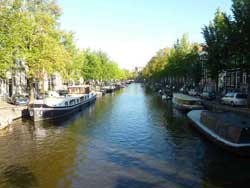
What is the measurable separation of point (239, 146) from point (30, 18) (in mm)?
34956

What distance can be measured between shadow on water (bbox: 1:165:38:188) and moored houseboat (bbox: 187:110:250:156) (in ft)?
45.5

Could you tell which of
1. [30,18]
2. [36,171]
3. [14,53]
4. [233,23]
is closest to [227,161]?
[36,171]

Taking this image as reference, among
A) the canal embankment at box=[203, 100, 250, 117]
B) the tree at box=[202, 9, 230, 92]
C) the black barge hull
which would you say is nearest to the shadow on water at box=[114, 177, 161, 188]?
the canal embankment at box=[203, 100, 250, 117]

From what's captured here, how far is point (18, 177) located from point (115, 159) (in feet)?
21.9

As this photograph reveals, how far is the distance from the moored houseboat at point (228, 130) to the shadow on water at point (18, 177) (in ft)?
45.5

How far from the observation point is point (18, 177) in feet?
59.4

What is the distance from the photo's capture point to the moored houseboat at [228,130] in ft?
69.9

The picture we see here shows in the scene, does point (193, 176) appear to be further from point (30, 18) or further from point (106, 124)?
point (30, 18)

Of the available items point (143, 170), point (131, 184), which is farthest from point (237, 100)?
point (131, 184)

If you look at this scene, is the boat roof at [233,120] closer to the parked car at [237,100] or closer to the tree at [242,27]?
the tree at [242,27]

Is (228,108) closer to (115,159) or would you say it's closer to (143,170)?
(115,159)

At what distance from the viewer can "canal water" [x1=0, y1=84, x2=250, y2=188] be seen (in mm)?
17406

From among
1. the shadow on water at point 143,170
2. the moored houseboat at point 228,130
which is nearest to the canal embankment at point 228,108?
the moored houseboat at point 228,130

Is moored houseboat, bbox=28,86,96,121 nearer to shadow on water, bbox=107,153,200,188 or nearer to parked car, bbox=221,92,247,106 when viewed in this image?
shadow on water, bbox=107,153,200,188
